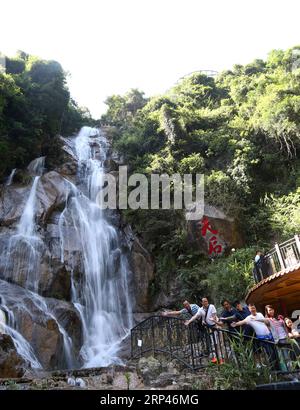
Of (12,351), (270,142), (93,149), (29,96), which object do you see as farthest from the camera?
(93,149)

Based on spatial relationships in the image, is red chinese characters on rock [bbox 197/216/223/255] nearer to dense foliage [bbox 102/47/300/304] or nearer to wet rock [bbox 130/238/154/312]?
dense foliage [bbox 102/47/300/304]

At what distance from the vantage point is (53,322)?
1226cm

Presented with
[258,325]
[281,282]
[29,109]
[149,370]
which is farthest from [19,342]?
[29,109]

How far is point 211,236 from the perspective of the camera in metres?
16.5

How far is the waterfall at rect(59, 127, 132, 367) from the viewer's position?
1416cm

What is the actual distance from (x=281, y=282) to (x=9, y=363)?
7.47 m

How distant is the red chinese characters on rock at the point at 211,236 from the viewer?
16.3m

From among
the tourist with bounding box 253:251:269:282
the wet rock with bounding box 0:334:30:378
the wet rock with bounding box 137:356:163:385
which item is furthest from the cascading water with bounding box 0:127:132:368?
the tourist with bounding box 253:251:269:282

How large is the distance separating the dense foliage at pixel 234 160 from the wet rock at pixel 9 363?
7870mm

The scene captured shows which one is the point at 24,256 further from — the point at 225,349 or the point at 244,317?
the point at 225,349

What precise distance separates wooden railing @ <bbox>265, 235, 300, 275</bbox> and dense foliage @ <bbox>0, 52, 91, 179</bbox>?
50.6 ft
